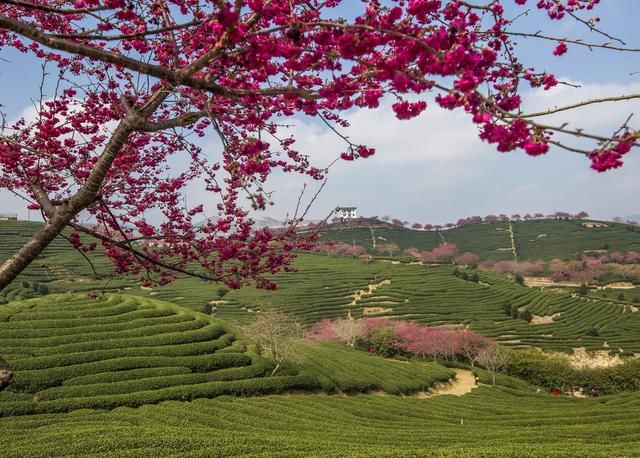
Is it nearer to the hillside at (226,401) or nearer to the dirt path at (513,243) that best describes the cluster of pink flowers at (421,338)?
the hillside at (226,401)

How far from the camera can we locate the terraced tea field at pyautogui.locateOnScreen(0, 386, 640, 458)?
10.1 meters

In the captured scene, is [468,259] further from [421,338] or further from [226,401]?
[226,401]

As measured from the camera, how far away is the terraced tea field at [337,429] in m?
10.1

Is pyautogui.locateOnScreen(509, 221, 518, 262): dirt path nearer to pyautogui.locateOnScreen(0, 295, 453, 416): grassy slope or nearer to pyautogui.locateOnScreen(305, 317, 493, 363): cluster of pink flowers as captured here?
pyautogui.locateOnScreen(305, 317, 493, 363): cluster of pink flowers

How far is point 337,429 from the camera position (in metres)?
15.9

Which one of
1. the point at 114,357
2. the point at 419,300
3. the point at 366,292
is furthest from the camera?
the point at 366,292

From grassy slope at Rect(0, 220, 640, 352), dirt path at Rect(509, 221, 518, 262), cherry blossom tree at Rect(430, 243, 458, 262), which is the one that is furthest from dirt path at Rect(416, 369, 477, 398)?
dirt path at Rect(509, 221, 518, 262)

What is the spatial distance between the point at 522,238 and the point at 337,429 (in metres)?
105

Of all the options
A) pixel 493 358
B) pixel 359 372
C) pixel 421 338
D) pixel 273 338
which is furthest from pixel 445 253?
pixel 273 338

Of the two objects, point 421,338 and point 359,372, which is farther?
point 421,338

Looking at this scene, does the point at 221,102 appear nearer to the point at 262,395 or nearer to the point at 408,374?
the point at 262,395

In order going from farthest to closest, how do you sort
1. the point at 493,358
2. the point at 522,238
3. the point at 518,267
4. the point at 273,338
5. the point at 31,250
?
1. the point at 522,238
2. the point at 518,267
3. the point at 493,358
4. the point at 273,338
5. the point at 31,250

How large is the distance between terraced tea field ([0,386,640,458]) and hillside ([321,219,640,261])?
2456 inches

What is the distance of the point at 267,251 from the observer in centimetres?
661
